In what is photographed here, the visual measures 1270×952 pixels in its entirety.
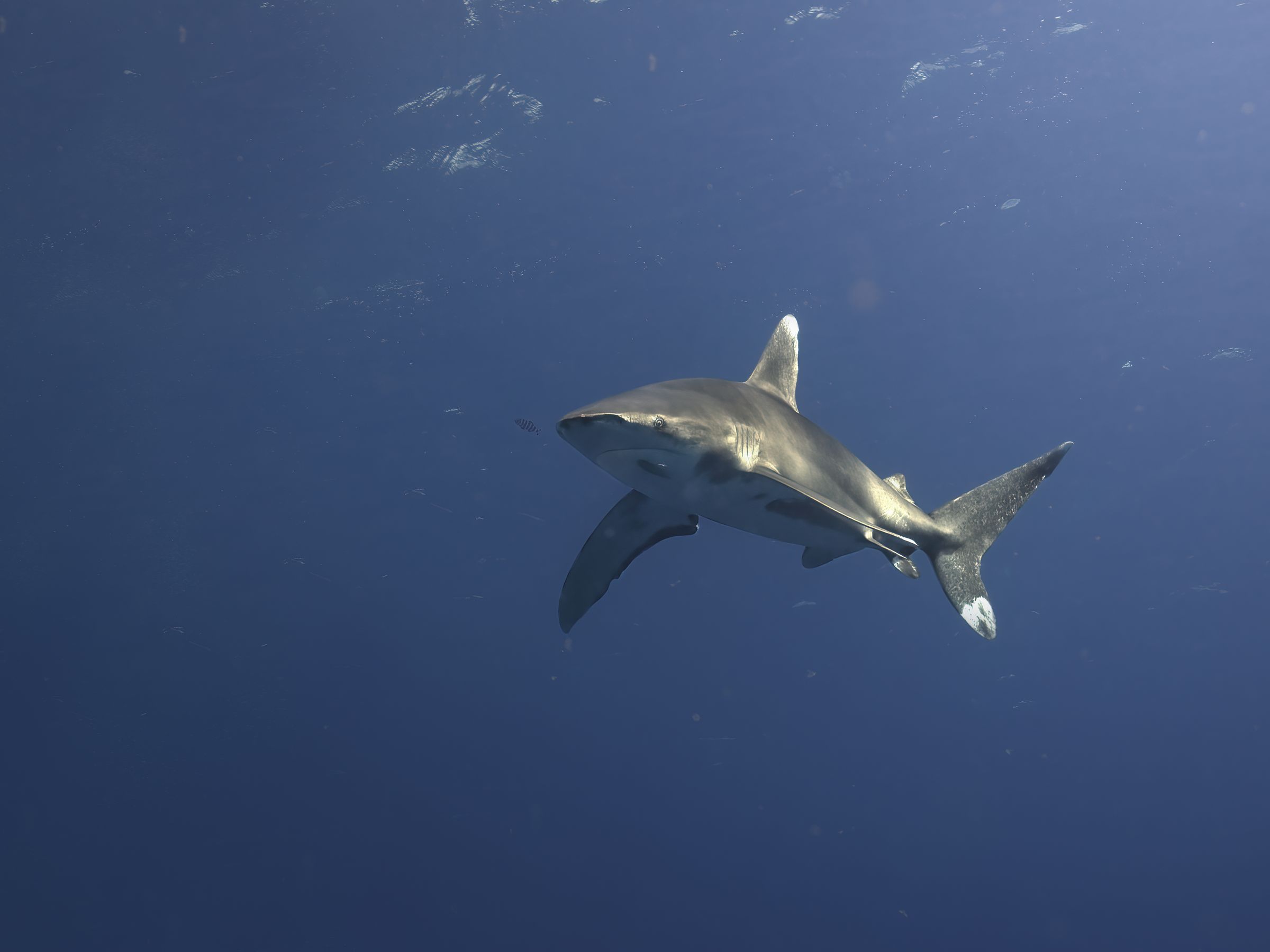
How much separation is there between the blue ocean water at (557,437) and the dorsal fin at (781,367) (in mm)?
10613

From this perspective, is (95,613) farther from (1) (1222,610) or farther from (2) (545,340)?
(1) (1222,610)

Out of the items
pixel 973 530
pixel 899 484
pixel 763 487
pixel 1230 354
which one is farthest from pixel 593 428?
pixel 1230 354

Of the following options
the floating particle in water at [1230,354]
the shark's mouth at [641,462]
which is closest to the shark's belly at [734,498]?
the shark's mouth at [641,462]

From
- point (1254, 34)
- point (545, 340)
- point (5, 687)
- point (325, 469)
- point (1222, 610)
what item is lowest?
point (1222, 610)

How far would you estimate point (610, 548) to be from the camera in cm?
605

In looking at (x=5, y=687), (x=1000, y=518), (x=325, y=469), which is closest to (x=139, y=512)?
(x=325, y=469)

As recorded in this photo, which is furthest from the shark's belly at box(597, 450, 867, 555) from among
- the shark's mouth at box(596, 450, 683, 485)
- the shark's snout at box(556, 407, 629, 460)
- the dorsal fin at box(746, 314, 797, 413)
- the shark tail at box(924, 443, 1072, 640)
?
the dorsal fin at box(746, 314, 797, 413)

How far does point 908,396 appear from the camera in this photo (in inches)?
931

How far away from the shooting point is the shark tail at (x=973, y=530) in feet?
19.3

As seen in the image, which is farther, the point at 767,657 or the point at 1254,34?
the point at 767,657

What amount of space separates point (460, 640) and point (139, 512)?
47.2 feet

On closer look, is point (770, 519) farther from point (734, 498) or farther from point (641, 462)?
point (641, 462)

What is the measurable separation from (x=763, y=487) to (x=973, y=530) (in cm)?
270

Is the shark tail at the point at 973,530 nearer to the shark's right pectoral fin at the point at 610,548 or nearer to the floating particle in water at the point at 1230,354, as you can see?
the shark's right pectoral fin at the point at 610,548
